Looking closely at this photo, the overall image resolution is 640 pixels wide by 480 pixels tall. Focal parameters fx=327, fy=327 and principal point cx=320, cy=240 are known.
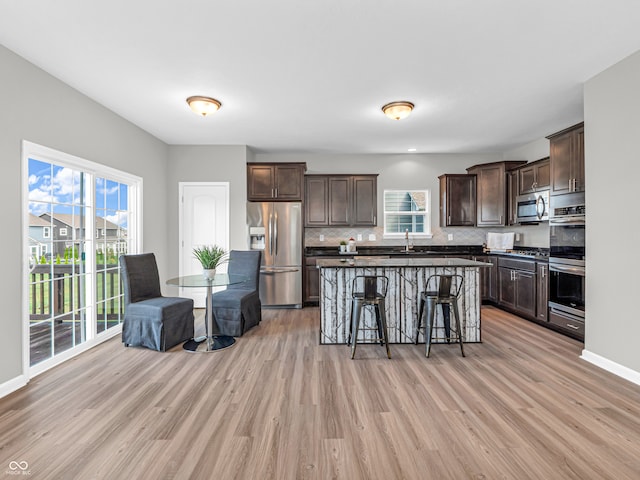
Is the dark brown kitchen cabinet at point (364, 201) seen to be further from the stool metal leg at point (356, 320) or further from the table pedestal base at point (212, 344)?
the table pedestal base at point (212, 344)

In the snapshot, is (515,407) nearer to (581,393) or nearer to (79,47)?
(581,393)

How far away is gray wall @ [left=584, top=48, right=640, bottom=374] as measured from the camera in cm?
274

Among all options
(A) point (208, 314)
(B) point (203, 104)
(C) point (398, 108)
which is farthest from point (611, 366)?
(B) point (203, 104)

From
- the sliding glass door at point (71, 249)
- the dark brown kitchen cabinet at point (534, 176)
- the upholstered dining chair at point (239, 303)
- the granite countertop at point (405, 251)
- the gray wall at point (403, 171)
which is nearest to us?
the sliding glass door at point (71, 249)

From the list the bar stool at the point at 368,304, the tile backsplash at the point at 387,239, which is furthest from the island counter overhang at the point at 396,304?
the tile backsplash at the point at 387,239

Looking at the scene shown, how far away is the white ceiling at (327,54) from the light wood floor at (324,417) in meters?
2.73

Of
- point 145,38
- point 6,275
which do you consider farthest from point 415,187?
point 6,275

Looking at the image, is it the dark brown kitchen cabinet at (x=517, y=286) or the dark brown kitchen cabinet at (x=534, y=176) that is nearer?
the dark brown kitchen cabinet at (x=517, y=286)

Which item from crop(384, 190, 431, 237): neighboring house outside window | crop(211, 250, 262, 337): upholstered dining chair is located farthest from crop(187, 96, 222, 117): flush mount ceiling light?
crop(384, 190, 431, 237): neighboring house outside window

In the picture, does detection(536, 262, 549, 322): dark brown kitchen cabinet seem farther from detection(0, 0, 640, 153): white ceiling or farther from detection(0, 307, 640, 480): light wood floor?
detection(0, 0, 640, 153): white ceiling

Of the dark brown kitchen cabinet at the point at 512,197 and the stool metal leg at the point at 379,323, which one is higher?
the dark brown kitchen cabinet at the point at 512,197

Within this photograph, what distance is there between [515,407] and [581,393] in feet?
2.19

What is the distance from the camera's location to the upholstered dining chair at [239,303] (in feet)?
13.0

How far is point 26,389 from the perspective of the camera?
264 cm
